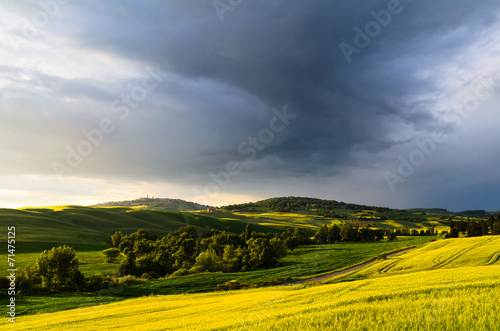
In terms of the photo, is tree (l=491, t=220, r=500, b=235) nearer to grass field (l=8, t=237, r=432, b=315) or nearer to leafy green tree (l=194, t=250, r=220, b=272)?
grass field (l=8, t=237, r=432, b=315)

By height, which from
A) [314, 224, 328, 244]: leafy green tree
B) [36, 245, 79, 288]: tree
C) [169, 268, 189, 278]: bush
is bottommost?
[314, 224, 328, 244]: leafy green tree

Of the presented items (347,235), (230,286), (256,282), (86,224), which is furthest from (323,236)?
(86,224)

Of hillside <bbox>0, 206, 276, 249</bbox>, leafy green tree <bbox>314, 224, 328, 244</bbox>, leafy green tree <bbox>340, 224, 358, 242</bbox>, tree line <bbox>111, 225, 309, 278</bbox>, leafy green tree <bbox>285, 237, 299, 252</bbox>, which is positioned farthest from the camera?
leafy green tree <bbox>340, 224, 358, 242</bbox>

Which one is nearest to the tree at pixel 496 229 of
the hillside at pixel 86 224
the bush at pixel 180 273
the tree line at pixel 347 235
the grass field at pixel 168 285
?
the tree line at pixel 347 235

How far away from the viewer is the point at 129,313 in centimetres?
2673

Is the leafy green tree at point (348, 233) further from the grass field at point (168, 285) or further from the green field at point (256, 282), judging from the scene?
the grass field at point (168, 285)

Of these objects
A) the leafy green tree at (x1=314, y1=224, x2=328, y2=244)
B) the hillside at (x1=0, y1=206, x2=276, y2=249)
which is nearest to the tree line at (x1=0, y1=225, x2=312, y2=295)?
the hillside at (x1=0, y1=206, x2=276, y2=249)

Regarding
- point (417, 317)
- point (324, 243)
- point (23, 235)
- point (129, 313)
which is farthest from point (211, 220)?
point (417, 317)

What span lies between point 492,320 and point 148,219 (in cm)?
17239

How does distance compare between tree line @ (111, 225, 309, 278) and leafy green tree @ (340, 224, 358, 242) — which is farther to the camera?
leafy green tree @ (340, 224, 358, 242)

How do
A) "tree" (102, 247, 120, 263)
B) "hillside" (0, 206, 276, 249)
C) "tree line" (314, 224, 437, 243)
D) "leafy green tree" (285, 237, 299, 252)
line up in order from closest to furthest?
"tree" (102, 247, 120, 263) < "hillside" (0, 206, 276, 249) < "leafy green tree" (285, 237, 299, 252) < "tree line" (314, 224, 437, 243)

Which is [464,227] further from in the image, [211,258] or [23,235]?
[23,235]

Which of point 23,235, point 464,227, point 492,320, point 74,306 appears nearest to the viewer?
point 492,320

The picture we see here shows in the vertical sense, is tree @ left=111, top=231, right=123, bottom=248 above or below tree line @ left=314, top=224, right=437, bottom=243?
above
